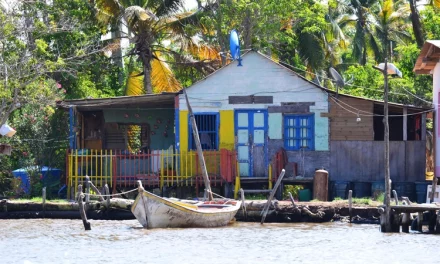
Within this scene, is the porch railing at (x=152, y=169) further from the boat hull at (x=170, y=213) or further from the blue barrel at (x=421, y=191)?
the blue barrel at (x=421, y=191)

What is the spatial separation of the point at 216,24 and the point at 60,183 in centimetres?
984

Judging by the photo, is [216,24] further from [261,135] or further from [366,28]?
[366,28]

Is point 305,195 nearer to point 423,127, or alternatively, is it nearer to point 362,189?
point 362,189

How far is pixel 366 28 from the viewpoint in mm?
54062

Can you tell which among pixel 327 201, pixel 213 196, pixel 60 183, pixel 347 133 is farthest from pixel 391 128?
pixel 60 183

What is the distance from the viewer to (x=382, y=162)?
1359 inches

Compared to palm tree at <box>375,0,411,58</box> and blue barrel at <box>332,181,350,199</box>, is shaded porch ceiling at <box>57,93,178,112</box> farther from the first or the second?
palm tree at <box>375,0,411,58</box>

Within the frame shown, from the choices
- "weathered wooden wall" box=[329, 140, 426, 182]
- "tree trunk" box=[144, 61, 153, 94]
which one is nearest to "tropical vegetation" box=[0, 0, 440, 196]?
"tree trunk" box=[144, 61, 153, 94]

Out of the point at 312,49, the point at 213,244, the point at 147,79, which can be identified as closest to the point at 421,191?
the point at 213,244

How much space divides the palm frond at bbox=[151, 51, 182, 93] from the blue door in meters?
9.25

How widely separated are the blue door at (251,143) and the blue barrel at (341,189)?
245 centimetres

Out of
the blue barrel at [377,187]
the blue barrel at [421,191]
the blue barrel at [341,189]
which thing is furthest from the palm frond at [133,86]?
the blue barrel at [421,191]

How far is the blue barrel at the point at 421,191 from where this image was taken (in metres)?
33.0

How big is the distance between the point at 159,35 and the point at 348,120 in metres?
12.2
